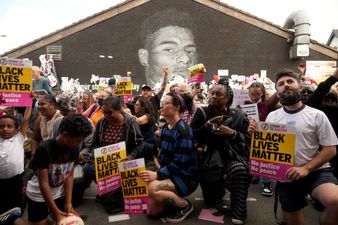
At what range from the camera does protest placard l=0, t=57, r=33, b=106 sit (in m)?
4.25

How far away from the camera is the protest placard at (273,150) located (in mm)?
3082

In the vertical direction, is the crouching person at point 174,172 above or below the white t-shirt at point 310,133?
below

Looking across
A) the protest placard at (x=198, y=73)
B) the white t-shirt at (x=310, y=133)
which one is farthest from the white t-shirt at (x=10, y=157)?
the protest placard at (x=198, y=73)

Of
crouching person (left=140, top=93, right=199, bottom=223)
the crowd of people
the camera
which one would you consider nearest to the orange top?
the crowd of people

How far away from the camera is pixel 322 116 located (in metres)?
3.05

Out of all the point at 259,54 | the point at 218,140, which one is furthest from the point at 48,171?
the point at 259,54

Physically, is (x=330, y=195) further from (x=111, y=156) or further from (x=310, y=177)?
(x=111, y=156)

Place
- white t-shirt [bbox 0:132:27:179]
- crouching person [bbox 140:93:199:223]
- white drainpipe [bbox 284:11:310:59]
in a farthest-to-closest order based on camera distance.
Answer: white drainpipe [bbox 284:11:310:59] < crouching person [bbox 140:93:199:223] < white t-shirt [bbox 0:132:27:179]

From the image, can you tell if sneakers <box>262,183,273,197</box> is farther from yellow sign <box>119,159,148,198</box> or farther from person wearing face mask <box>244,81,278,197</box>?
yellow sign <box>119,159,148,198</box>

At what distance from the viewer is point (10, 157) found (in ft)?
12.0

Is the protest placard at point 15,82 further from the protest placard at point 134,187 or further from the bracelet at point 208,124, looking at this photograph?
the bracelet at point 208,124

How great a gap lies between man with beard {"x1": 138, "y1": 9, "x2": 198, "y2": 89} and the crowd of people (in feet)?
40.8

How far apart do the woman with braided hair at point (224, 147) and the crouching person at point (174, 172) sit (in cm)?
29

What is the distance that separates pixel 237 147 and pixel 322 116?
136 centimetres
